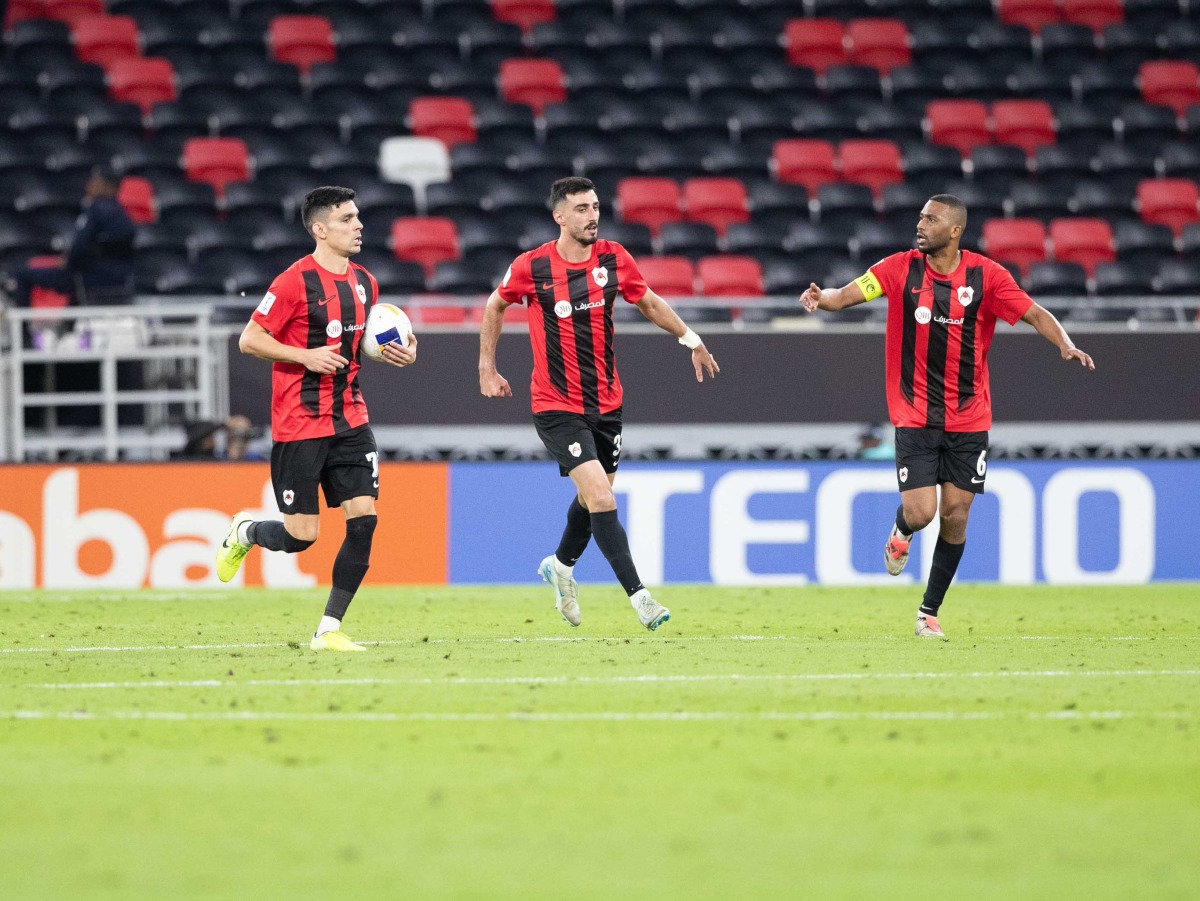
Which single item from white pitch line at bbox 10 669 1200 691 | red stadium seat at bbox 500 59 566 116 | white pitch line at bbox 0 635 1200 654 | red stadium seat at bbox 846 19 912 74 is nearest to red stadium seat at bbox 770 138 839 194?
red stadium seat at bbox 846 19 912 74

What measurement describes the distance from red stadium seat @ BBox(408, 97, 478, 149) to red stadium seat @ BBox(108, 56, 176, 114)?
2938mm

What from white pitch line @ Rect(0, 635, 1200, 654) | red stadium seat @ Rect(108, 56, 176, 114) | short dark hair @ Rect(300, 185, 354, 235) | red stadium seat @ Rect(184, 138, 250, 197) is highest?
red stadium seat @ Rect(108, 56, 176, 114)

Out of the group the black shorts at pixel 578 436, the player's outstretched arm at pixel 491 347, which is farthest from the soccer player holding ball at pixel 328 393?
the black shorts at pixel 578 436

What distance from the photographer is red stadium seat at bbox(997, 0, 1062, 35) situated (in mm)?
23328

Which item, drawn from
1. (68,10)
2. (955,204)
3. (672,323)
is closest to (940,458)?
(955,204)

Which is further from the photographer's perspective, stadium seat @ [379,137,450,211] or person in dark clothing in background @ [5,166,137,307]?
stadium seat @ [379,137,450,211]

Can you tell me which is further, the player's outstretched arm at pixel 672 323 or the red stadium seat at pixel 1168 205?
the red stadium seat at pixel 1168 205

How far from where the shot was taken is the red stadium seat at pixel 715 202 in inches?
783

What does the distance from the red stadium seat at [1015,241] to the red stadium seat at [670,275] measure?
11.5 feet

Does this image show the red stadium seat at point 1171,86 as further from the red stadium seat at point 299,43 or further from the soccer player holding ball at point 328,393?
the soccer player holding ball at point 328,393

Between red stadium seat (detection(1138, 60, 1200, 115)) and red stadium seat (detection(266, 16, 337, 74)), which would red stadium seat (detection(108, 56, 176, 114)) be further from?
red stadium seat (detection(1138, 60, 1200, 115))

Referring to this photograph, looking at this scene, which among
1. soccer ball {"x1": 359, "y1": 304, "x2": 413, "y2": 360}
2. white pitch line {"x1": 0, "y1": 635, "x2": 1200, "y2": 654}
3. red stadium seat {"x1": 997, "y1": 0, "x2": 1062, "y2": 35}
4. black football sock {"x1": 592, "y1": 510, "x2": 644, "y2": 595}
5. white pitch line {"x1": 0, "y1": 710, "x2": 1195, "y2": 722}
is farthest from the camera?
red stadium seat {"x1": 997, "y1": 0, "x2": 1062, "y2": 35}

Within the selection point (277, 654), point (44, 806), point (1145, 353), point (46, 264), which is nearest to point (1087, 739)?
point (44, 806)

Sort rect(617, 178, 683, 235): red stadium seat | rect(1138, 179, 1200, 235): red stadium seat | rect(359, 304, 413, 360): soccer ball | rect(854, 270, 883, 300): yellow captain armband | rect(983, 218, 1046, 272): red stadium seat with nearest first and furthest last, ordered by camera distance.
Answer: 1. rect(359, 304, 413, 360): soccer ball
2. rect(854, 270, 883, 300): yellow captain armband
3. rect(983, 218, 1046, 272): red stadium seat
4. rect(617, 178, 683, 235): red stadium seat
5. rect(1138, 179, 1200, 235): red stadium seat
